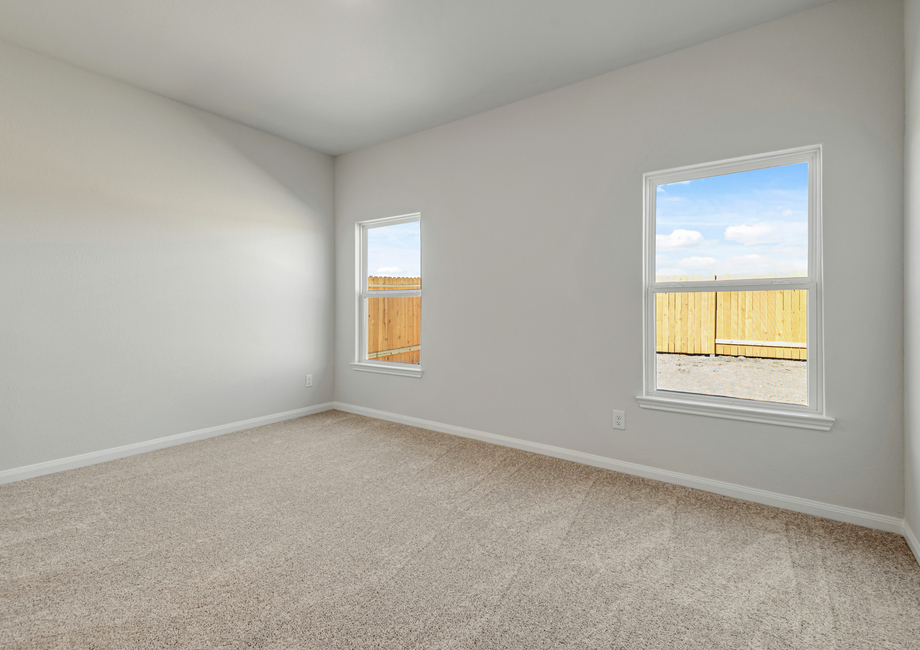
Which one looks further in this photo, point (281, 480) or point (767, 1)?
point (281, 480)

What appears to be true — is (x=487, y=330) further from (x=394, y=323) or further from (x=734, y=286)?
(x=734, y=286)

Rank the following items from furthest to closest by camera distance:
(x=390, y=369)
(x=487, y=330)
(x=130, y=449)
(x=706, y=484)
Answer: (x=390, y=369), (x=487, y=330), (x=130, y=449), (x=706, y=484)

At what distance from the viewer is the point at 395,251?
4.29m

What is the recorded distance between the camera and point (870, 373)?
84.9 inches

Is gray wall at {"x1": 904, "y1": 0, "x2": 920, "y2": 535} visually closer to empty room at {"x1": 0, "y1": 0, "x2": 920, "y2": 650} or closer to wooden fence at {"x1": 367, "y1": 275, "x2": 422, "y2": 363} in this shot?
empty room at {"x1": 0, "y1": 0, "x2": 920, "y2": 650}

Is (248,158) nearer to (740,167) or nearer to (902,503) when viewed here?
(740,167)

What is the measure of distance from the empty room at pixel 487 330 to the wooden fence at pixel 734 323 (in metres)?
0.02

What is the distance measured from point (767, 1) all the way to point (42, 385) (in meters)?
4.77

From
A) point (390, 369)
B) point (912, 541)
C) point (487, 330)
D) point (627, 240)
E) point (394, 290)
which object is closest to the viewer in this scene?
point (912, 541)

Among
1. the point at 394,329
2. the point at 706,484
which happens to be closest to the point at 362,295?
the point at 394,329

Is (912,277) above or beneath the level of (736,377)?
above

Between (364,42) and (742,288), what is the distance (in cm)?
269

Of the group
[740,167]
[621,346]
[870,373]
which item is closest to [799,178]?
[740,167]

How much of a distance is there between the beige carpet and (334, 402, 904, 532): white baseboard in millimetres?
69
